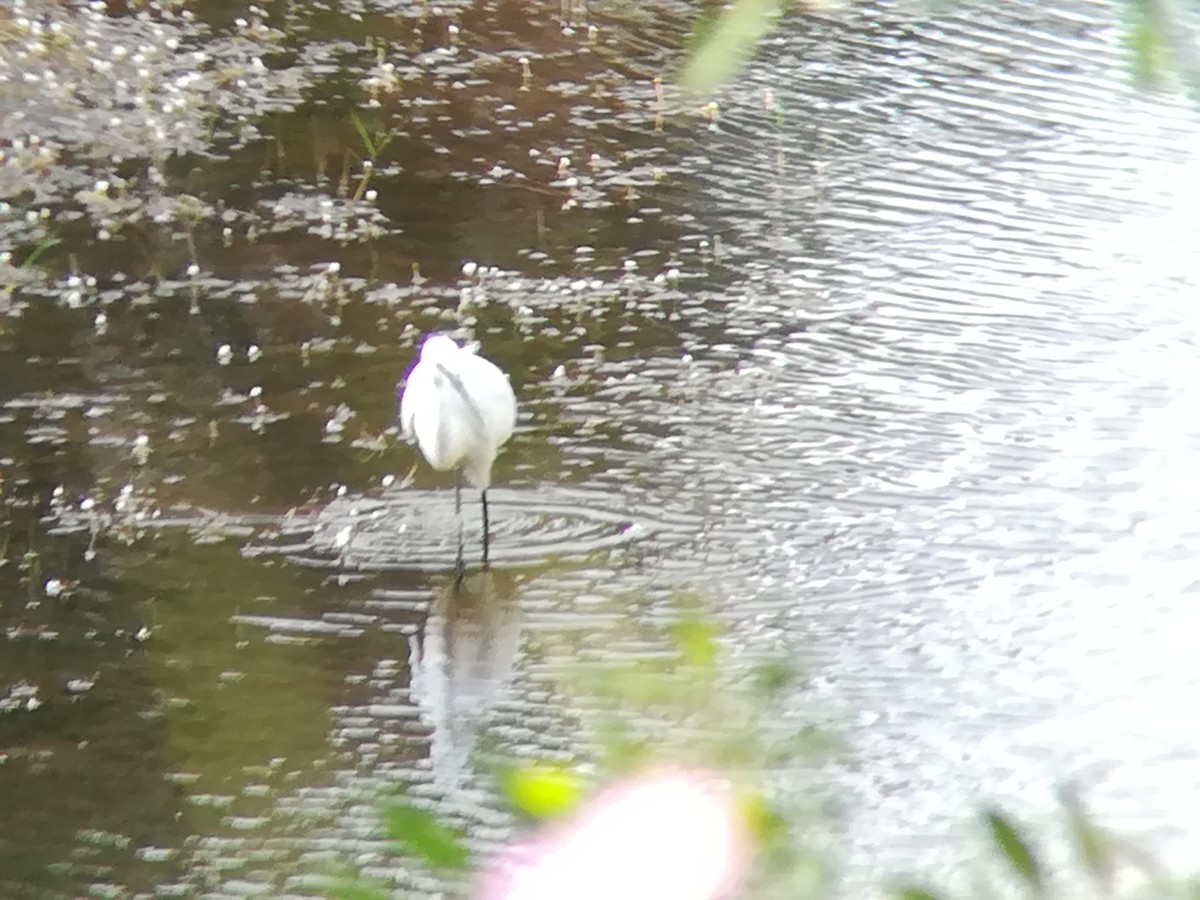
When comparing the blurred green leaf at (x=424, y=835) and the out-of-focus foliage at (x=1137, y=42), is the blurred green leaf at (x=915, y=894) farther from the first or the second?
the out-of-focus foliage at (x=1137, y=42)

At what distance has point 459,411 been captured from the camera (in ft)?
10.4

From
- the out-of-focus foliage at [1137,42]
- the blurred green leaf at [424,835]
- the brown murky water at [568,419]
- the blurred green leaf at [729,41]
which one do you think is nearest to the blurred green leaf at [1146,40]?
the out-of-focus foliage at [1137,42]

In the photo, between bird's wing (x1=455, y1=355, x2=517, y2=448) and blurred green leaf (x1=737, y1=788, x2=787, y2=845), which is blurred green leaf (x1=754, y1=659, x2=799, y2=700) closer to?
blurred green leaf (x1=737, y1=788, x2=787, y2=845)

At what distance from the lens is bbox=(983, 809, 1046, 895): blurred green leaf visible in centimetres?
70

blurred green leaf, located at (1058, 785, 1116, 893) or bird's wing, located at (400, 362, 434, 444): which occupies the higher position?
blurred green leaf, located at (1058, 785, 1116, 893)

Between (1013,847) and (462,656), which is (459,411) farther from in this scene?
(1013,847)

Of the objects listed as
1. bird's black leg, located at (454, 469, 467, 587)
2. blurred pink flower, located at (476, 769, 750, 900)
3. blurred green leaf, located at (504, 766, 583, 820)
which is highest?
blurred green leaf, located at (504, 766, 583, 820)

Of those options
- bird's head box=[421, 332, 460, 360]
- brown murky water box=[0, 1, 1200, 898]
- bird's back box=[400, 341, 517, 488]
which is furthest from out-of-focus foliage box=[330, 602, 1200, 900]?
bird's head box=[421, 332, 460, 360]

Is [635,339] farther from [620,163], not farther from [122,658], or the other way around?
[122,658]

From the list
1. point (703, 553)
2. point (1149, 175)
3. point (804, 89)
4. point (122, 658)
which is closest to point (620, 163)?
point (804, 89)

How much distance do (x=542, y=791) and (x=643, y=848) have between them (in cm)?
5

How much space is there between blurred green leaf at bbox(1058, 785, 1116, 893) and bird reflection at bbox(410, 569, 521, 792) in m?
1.98

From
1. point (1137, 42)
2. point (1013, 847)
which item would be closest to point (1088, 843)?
point (1013, 847)

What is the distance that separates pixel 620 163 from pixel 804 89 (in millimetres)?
774
